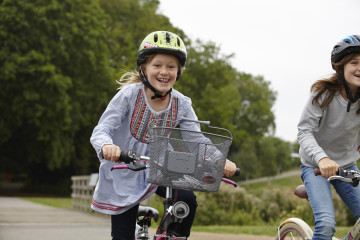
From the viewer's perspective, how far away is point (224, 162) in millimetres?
3283

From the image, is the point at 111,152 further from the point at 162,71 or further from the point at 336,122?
the point at 336,122

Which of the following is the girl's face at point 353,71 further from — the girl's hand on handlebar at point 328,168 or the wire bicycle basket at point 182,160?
the wire bicycle basket at point 182,160

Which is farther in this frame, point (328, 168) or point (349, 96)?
point (349, 96)

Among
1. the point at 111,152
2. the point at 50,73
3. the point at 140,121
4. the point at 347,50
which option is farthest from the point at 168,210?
the point at 50,73

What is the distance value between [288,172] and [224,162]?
293ft

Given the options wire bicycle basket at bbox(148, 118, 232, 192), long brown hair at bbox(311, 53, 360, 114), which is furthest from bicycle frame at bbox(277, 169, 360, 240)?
wire bicycle basket at bbox(148, 118, 232, 192)

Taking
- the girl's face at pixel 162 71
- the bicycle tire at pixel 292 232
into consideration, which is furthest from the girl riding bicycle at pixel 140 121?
the bicycle tire at pixel 292 232

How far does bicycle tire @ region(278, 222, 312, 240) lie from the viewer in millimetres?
4453

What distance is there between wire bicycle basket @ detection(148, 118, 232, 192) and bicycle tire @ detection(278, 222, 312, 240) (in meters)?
1.53

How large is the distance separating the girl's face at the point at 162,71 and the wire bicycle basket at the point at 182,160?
2.44 ft

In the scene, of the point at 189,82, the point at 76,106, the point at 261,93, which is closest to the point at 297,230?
the point at 76,106

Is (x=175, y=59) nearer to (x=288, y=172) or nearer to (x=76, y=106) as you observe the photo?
(x=76, y=106)

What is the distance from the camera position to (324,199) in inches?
155

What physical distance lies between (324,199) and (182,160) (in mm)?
1317
